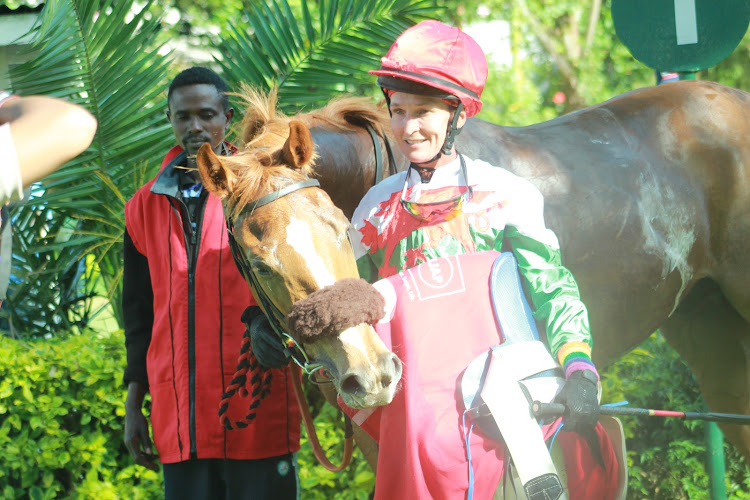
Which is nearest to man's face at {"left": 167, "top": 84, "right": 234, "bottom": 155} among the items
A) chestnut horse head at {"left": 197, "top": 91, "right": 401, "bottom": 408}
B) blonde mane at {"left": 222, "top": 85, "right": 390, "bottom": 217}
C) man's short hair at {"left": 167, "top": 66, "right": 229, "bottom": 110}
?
man's short hair at {"left": 167, "top": 66, "right": 229, "bottom": 110}

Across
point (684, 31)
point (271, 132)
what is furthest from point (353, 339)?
point (684, 31)

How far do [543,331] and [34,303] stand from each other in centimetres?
427

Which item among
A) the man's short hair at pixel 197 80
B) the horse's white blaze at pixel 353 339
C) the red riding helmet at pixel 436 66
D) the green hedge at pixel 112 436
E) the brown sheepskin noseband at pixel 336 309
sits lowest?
the green hedge at pixel 112 436

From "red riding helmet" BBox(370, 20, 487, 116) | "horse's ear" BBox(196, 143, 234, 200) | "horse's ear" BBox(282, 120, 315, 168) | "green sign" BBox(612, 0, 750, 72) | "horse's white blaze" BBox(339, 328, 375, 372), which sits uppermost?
"green sign" BBox(612, 0, 750, 72)

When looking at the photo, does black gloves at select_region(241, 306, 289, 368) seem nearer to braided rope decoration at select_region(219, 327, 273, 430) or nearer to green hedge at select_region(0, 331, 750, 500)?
braided rope decoration at select_region(219, 327, 273, 430)

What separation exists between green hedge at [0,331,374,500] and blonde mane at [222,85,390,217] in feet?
6.14

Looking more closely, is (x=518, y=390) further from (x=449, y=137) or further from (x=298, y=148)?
(x=298, y=148)

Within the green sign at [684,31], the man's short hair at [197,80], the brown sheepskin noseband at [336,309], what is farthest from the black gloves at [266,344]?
the green sign at [684,31]

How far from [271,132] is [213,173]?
325mm

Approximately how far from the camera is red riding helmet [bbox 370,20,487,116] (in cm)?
254

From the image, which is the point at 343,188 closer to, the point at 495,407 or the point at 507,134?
the point at 507,134

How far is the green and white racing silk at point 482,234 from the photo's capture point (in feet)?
7.88

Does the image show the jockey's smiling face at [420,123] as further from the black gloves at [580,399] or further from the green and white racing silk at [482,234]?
the black gloves at [580,399]

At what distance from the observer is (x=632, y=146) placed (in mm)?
3686
